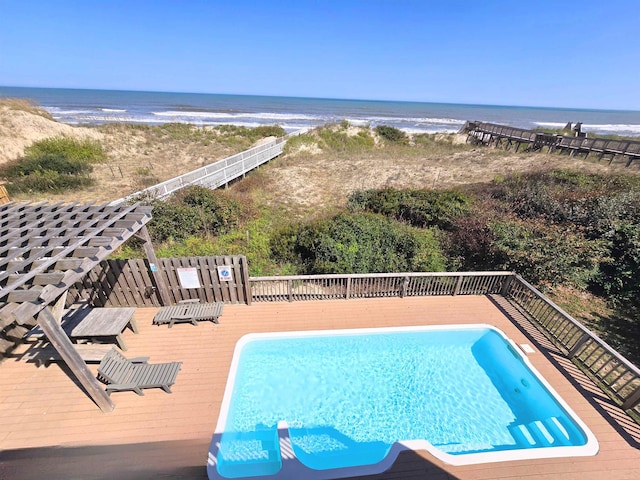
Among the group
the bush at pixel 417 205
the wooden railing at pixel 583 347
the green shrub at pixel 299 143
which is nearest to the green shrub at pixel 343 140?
the green shrub at pixel 299 143

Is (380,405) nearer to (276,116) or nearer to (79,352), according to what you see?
(79,352)

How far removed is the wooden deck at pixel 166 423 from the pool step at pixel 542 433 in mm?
460

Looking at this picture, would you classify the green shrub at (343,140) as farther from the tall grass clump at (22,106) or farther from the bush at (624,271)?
the tall grass clump at (22,106)

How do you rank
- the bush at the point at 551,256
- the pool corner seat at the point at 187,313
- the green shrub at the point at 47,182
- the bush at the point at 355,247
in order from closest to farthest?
the pool corner seat at the point at 187,313, the bush at the point at 551,256, the bush at the point at 355,247, the green shrub at the point at 47,182

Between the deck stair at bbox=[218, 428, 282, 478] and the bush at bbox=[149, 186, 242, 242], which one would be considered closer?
the deck stair at bbox=[218, 428, 282, 478]

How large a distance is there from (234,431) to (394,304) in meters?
5.05

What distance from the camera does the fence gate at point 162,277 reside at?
694 cm

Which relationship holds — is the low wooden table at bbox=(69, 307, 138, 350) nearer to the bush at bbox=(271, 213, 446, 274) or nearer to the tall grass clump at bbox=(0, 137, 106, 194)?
the bush at bbox=(271, 213, 446, 274)

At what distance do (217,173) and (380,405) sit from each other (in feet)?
47.7

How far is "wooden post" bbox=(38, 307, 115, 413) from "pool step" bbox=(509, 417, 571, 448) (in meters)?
7.56

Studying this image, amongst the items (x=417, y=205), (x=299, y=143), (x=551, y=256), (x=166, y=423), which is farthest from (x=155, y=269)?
(x=299, y=143)

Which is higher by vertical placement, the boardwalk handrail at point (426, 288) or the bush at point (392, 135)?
the bush at point (392, 135)

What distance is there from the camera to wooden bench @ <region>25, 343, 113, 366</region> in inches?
204

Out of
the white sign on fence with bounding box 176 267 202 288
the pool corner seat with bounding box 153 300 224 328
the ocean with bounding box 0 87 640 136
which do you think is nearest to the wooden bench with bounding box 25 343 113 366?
the pool corner seat with bounding box 153 300 224 328
